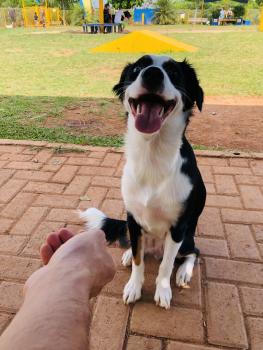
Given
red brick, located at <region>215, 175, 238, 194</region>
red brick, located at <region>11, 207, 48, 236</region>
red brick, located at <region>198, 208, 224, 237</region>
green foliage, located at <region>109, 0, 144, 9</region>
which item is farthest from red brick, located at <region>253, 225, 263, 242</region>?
green foliage, located at <region>109, 0, 144, 9</region>

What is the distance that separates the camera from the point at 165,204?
2.02 m

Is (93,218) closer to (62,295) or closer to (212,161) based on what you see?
(62,295)

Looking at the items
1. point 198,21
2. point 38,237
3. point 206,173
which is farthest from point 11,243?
point 198,21

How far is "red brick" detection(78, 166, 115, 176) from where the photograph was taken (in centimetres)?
368

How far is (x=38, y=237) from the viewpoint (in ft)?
9.07

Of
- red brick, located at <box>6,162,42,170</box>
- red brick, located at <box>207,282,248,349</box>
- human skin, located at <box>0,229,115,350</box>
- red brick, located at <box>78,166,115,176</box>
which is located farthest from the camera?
red brick, located at <box>6,162,42,170</box>

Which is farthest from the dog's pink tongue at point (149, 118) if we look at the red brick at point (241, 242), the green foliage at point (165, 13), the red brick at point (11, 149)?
the green foliage at point (165, 13)

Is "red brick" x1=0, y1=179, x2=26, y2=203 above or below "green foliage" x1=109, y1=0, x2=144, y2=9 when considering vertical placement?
below

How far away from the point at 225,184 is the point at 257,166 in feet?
1.90

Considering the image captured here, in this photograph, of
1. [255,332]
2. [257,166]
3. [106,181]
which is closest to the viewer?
[255,332]

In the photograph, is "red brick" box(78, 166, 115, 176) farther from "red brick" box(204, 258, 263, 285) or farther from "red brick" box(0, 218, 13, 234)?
"red brick" box(204, 258, 263, 285)

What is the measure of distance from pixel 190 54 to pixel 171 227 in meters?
11.3

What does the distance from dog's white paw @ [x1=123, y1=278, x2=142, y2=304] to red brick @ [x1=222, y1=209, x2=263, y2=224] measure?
1.11 metres

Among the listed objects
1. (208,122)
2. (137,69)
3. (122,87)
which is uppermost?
(137,69)
